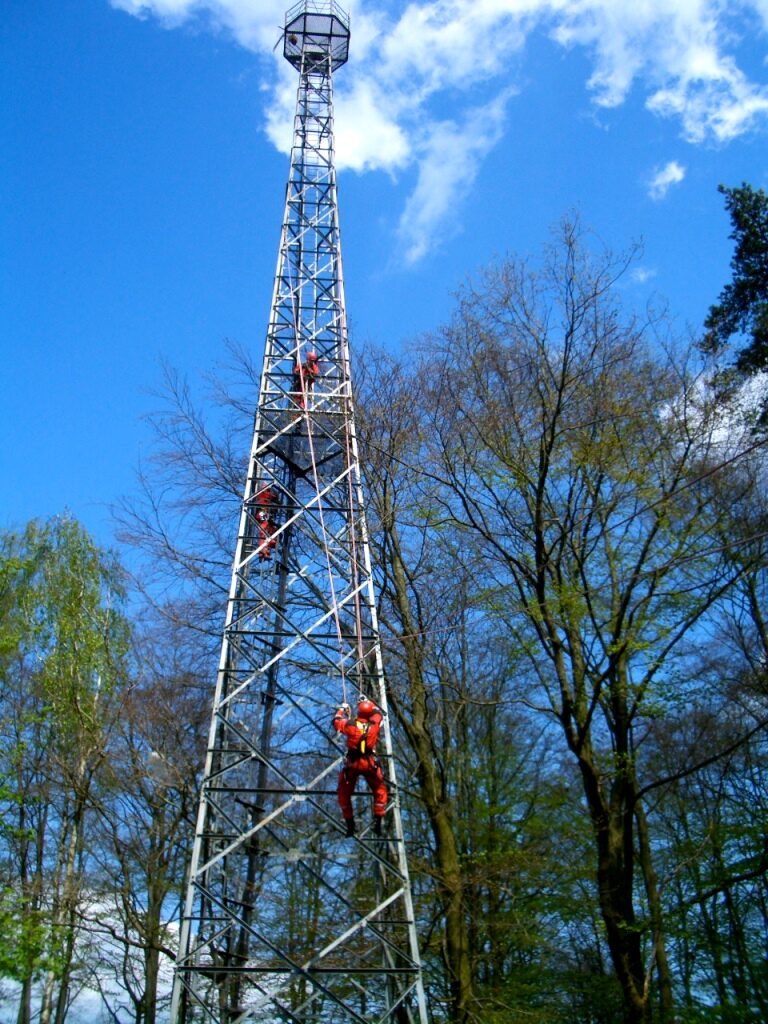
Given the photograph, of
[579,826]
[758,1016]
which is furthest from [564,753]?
[758,1016]

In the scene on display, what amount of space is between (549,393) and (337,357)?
136 inches

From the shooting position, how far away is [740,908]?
18641 millimetres

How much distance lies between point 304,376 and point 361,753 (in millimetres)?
6218

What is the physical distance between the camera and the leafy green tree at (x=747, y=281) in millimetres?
13344

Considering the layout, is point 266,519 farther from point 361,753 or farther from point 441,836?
point 441,836

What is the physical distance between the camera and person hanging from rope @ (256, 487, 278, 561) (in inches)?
450

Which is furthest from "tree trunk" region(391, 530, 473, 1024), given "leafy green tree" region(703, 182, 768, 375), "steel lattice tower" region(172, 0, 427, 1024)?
"leafy green tree" region(703, 182, 768, 375)

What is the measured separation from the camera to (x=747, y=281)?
45.5ft

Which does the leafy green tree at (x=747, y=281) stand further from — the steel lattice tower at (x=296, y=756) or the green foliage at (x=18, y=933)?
the green foliage at (x=18, y=933)

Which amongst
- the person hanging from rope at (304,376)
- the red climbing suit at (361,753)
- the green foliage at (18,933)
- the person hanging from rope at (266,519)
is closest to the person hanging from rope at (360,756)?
the red climbing suit at (361,753)

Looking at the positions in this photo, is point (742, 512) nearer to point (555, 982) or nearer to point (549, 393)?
point (549, 393)

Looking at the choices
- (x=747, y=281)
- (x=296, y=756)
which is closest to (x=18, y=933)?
(x=296, y=756)

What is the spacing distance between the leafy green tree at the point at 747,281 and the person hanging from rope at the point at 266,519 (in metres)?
7.06

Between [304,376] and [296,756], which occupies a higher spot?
[304,376]
